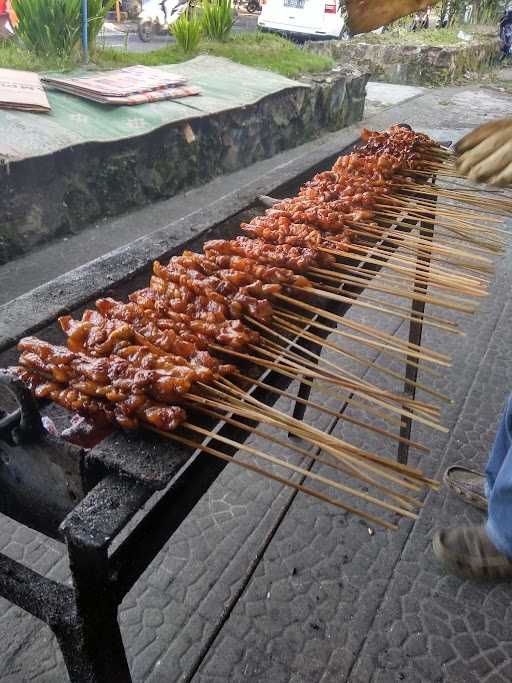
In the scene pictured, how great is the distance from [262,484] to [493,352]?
262 cm

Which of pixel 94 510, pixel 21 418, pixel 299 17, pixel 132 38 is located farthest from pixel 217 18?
pixel 94 510

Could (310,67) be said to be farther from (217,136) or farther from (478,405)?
(478,405)

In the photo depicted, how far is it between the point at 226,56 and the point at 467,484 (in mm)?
9369

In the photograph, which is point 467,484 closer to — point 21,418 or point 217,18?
point 21,418

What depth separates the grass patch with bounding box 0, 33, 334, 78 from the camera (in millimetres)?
7949

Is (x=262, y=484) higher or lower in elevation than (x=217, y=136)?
lower

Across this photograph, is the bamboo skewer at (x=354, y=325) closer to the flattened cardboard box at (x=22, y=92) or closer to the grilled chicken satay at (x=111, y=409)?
the grilled chicken satay at (x=111, y=409)

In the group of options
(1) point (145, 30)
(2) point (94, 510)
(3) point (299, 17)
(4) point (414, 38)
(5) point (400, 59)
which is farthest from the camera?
(1) point (145, 30)

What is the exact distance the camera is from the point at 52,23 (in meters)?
7.95

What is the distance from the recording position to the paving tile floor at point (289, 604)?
2.57m

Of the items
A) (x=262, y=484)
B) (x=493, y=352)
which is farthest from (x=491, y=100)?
(x=262, y=484)

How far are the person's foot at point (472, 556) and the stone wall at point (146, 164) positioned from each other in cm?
505

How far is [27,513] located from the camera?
6.17ft

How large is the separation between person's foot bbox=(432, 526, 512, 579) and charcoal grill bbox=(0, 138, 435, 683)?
1.75m
